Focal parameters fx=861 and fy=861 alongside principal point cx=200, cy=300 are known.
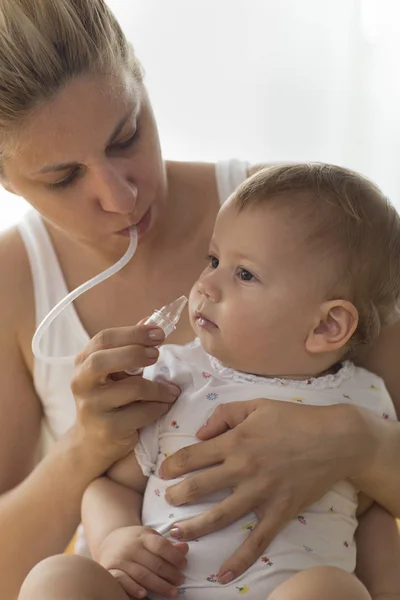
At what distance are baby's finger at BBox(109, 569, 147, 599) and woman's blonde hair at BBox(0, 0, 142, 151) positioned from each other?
0.69 metres

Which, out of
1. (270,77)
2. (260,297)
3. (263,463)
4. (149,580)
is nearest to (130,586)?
(149,580)

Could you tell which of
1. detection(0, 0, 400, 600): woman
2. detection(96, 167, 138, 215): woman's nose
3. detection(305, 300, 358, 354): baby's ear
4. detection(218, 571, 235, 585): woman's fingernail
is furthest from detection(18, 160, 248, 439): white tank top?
detection(218, 571, 235, 585): woman's fingernail

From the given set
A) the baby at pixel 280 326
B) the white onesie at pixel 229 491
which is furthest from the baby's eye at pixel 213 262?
the white onesie at pixel 229 491

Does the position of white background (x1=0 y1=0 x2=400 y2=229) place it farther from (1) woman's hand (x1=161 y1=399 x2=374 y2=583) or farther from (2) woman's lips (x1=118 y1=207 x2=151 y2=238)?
(1) woman's hand (x1=161 y1=399 x2=374 y2=583)

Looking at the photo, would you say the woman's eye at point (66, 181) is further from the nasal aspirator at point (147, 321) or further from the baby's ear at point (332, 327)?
the baby's ear at point (332, 327)

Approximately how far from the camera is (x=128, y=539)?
4.16 feet

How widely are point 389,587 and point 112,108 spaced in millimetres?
886

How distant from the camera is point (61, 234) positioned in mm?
1732

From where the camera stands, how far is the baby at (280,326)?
4.20 feet

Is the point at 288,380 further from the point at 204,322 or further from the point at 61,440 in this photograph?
the point at 61,440

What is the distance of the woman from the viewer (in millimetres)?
1271

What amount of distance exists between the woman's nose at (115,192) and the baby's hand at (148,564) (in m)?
0.51

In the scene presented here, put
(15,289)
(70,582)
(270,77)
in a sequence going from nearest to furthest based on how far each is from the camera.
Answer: (70,582), (15,289), (270,77)

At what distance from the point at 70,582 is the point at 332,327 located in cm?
54
